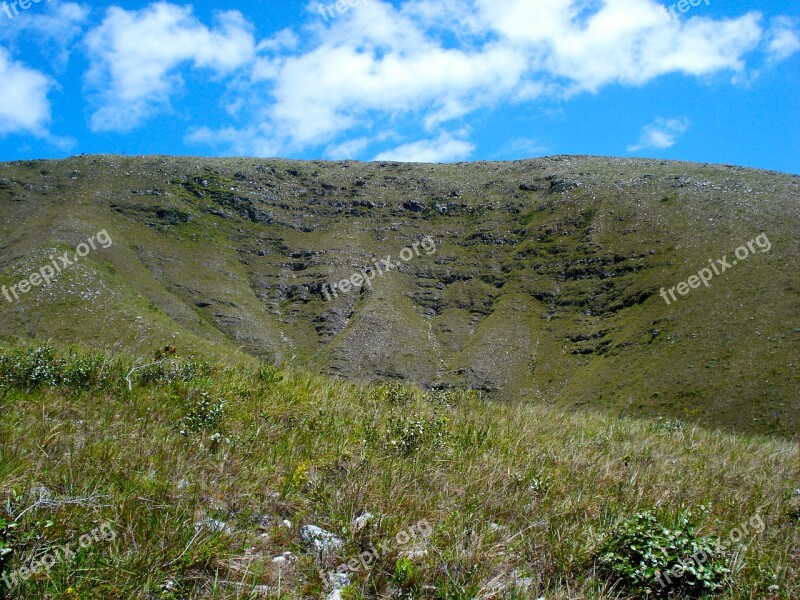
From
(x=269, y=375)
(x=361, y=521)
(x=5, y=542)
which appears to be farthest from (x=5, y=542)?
(x=269, y=375)

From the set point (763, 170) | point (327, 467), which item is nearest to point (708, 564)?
point (327, 467)

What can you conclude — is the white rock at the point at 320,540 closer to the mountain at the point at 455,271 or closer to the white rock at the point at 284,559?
the white rock at the point at 284,559

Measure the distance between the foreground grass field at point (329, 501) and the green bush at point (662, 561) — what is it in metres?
0.01

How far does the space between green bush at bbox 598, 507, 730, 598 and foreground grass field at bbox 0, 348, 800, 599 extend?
1 centimetres

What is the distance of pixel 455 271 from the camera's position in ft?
443

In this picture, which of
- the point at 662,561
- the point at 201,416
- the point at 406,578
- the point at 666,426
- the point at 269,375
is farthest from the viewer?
the point at 666,426

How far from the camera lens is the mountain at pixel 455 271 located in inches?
3031

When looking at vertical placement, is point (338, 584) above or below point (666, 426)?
above

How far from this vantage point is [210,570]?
2980 millimetres

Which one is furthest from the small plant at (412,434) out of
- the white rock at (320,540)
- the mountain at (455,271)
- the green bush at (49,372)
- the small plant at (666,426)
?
the mountain at (455,271)

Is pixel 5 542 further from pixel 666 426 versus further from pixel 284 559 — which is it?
pixel 666 426

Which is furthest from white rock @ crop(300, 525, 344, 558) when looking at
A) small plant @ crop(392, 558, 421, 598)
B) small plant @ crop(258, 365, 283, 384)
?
small plant @ crop(258, 365, 283, 384)

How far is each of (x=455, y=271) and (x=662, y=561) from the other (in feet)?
436

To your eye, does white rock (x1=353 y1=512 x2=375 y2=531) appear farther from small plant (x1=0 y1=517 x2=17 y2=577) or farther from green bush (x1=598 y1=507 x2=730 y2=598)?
small plant (x1=0 y1=517 x2=17 y2=577)
